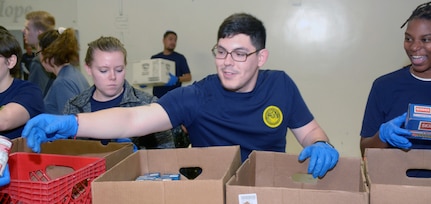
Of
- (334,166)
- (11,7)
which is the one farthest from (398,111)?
(11,7)

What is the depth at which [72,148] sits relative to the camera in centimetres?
145

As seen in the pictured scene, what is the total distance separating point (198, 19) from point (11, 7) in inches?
99.4

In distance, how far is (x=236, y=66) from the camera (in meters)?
1.51

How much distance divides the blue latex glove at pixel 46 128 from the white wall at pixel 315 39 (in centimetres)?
351

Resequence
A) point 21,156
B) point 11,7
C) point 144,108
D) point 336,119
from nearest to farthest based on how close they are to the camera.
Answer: point 21,156
point 144,108
point 336,119
point 11,7

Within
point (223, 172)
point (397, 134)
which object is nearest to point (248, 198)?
point (223, 172)

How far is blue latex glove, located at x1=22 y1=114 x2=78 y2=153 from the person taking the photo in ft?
3.62

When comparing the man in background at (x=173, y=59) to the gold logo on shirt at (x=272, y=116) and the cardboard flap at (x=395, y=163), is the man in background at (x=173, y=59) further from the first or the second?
the cardboard flap at (x=395, y=163)

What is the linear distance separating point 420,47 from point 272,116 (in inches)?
27.8

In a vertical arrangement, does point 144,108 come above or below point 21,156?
above

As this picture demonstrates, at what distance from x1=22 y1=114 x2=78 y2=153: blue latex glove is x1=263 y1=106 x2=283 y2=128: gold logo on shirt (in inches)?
26.9

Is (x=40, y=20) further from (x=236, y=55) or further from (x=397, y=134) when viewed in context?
(x=397, y=134)

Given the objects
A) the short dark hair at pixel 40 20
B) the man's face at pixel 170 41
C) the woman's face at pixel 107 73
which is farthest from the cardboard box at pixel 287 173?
the man's face at pixel 170 41

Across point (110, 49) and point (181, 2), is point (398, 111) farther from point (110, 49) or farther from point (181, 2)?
point (181, 2)
